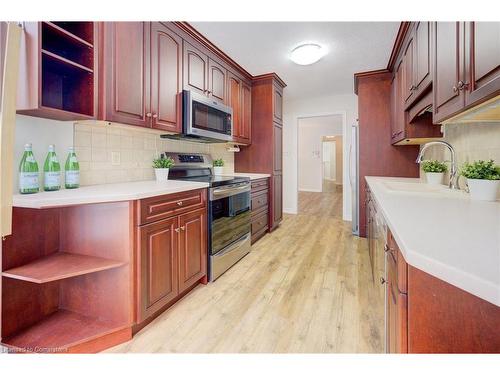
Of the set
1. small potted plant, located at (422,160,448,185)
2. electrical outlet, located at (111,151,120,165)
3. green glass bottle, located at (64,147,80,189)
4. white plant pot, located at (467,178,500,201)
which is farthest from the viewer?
small potted plant, located at (422,160,448,185)

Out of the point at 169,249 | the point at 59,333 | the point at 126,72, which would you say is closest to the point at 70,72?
the point at 126,72

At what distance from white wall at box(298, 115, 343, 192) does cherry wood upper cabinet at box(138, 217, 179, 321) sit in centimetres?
714

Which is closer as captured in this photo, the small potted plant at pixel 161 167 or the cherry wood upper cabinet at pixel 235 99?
the small potted plant at pixel 161 167

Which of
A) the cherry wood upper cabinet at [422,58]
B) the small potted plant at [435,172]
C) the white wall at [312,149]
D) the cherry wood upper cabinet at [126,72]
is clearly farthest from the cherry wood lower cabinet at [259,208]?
the white wall at [312,149]

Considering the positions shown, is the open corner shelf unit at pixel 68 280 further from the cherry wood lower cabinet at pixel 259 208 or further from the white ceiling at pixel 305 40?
the white ceiling at pixel 305 40

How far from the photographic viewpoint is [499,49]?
33.1 inches

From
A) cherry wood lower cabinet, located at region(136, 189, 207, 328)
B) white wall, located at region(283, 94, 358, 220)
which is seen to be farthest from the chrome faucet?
white wall, located at region(283, 94, 358, 220)

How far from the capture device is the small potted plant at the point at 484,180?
4.01 ft

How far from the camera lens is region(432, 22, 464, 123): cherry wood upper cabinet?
1.11 m

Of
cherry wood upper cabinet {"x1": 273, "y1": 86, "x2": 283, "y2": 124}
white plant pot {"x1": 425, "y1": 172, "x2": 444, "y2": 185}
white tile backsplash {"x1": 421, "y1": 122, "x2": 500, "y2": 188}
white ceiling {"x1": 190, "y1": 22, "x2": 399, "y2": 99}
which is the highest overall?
white ceiling {"x1": 190, "y1": 22, "x2": 399, "y2": 99}

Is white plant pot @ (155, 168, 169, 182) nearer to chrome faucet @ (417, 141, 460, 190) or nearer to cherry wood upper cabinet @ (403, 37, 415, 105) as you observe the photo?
chrome faucet @ (417, 141, 460, 190)

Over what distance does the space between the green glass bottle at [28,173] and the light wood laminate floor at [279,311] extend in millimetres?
1009
